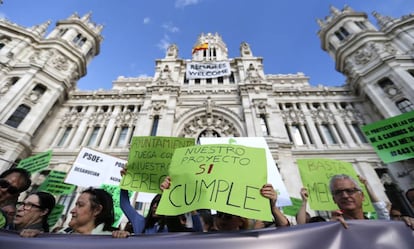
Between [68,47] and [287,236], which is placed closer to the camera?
[287,236]

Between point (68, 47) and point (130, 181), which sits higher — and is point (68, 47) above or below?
above

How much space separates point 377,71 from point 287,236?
2044cm

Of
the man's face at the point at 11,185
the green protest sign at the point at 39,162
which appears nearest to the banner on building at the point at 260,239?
the man's face at the point at 11,185

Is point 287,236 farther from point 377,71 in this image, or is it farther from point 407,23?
point 407,23

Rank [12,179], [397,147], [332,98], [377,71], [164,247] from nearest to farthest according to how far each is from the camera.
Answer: [164,247] → [12,179] → [397,147] → [377,71] → [332,98]

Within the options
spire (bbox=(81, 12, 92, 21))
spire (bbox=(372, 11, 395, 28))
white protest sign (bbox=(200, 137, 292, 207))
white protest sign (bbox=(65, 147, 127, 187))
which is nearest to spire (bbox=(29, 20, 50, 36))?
spire (bbox=(81, 12, 92, 21))

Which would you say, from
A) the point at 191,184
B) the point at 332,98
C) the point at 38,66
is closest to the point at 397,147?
the point at 191,184

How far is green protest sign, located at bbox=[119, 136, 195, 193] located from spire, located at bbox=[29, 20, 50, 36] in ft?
84.1

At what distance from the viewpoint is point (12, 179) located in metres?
3.55

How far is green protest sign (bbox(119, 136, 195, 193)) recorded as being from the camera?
3.68 meters

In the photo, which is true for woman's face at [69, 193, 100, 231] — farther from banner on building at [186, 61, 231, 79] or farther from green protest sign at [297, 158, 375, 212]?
banner on building at [186, 61, 231, 79]

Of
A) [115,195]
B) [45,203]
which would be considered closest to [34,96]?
[115,195]

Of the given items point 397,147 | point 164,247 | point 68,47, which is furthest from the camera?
point 68,47

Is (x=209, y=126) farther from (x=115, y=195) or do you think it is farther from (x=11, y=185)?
(x=11, y=185)
